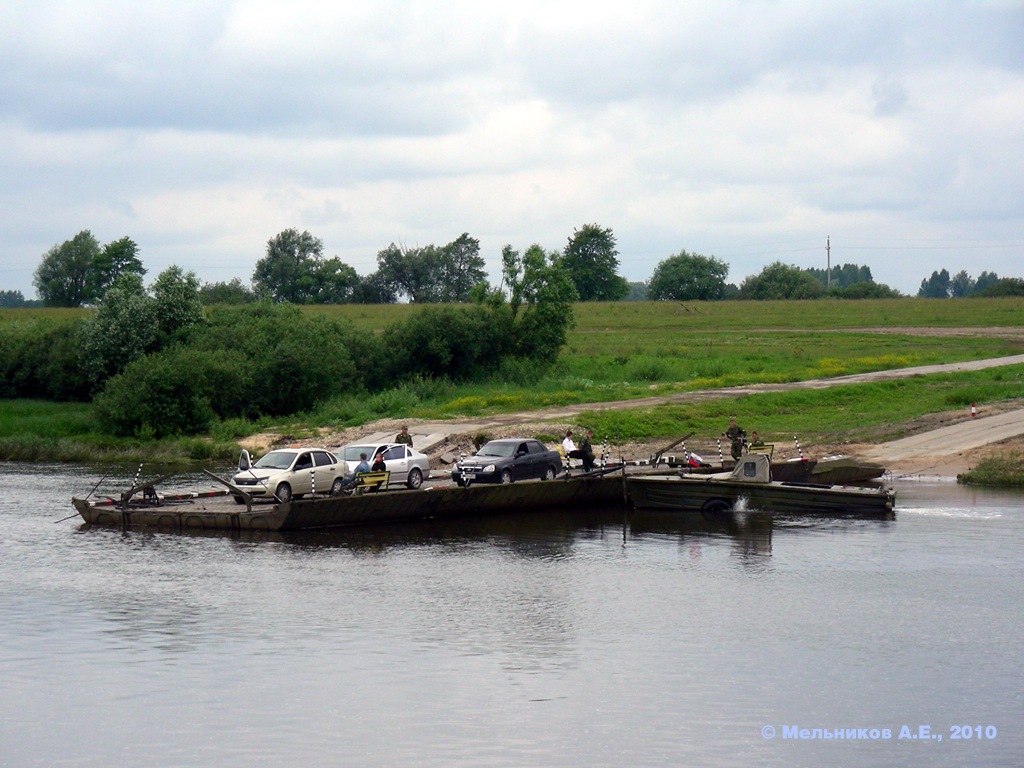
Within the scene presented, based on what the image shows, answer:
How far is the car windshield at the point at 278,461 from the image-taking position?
34.3 metres

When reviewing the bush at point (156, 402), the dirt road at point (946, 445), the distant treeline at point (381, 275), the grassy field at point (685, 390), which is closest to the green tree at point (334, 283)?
the distant treeline at point (381, 275)

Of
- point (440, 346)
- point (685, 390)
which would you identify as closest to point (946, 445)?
point (685, 390)

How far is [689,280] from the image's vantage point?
15012cm

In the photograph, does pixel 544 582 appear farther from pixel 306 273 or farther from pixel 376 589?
pixel 306 273

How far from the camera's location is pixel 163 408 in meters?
61.2

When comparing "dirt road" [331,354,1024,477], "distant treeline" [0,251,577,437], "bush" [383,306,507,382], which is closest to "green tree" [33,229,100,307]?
"distant treeline" [0,251,577,437]

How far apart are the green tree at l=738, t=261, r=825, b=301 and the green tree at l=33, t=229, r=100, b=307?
251ft

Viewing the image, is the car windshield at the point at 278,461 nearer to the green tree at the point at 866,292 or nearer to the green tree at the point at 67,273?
the green tree at the point at 67,273

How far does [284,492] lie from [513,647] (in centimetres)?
1411

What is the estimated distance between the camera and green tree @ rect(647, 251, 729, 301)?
149375 millimetres

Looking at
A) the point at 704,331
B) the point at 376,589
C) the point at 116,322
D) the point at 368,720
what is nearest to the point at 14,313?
the point at 116,322

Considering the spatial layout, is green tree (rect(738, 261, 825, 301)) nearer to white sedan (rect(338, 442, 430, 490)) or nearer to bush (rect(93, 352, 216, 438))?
bush (rect(93, 352, 216, 438))

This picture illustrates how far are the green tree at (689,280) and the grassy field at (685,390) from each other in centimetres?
4467

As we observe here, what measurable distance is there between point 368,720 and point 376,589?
8.54 meters
